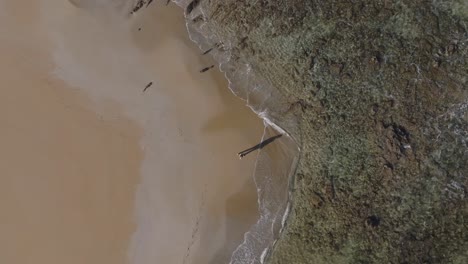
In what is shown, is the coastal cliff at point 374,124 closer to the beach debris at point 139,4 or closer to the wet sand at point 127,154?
the wet sand at point 127,154

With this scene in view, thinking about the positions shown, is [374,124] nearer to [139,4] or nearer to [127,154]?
[127,154]

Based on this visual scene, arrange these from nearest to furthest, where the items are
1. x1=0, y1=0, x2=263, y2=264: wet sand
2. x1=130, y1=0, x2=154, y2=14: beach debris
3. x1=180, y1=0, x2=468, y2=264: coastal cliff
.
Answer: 1. x1=180, y1=0, x2=468, y2=264: coastal cliff
2. x1=0, y1=0, x2=263, y2=264: wet sand
3. x1=130, y1=0, x2=154, y2=14: beach debris

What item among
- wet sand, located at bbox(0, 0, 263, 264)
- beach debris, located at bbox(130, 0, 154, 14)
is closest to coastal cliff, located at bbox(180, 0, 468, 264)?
wet sand, located at bbox(0, 0, 263, 264)

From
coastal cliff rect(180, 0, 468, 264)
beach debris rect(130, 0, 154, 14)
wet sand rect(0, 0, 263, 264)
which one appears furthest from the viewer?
beach debris rect(130, 0, 154, 14)

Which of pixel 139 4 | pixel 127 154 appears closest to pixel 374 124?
pixel 127 154

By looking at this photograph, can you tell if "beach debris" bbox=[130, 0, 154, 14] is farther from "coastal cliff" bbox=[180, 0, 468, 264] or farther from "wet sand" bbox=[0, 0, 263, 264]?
"coastal cliff" bbox=[180, 0, 468, 264]

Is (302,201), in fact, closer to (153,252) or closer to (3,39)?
(153,252)

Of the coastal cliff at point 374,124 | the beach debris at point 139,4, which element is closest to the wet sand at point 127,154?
the beach debris at point 139,4

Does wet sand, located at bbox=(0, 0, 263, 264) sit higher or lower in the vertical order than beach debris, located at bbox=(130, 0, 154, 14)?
lower

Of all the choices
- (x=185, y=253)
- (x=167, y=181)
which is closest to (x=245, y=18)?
(x=167, y=181)

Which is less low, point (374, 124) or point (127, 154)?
point (374, 124)
